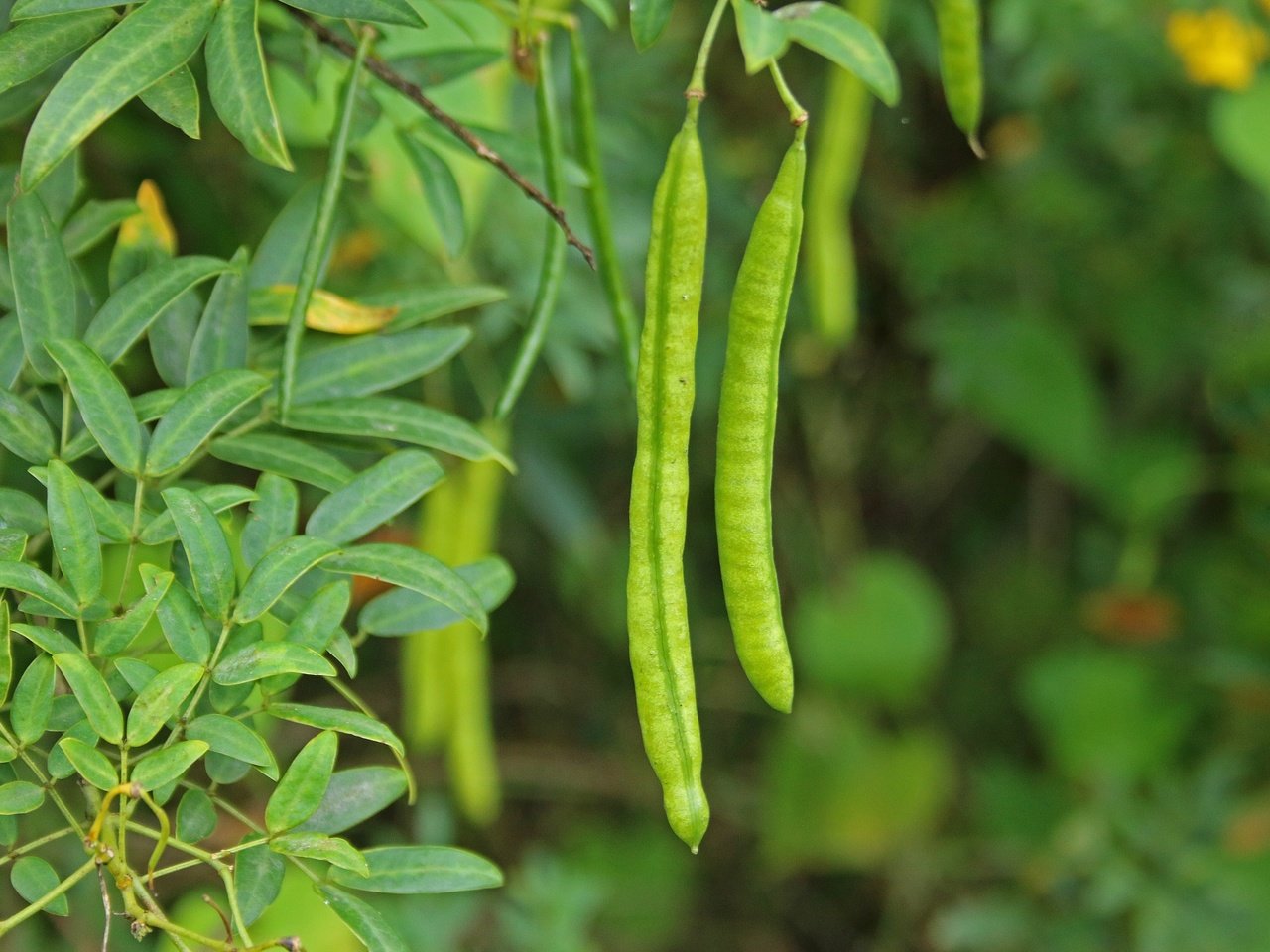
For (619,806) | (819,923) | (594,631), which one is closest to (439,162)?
(594,631)

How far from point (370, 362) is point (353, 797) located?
0.28m

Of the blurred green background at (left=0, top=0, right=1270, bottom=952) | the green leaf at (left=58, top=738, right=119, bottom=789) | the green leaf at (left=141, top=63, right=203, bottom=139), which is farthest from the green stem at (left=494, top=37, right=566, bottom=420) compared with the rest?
the blurred green background at (left=0, top=0, right=1270, bottom=952)

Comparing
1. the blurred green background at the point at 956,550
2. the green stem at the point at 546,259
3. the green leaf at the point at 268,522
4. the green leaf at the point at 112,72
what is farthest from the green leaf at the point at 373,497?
the blurred green background at the point at 956,550

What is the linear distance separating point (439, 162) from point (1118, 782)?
1620mm

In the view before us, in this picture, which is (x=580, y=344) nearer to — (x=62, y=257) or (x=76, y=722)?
(x=62, y=257)

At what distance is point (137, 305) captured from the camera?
75cm

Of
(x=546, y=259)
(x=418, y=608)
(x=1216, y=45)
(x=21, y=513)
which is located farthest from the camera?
(x=1216, y=45)

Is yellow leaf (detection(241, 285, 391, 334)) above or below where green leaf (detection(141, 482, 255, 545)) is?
above

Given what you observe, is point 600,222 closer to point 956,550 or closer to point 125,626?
point 125,626

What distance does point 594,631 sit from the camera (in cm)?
248

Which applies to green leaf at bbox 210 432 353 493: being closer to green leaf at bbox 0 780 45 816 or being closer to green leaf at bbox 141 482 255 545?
green leaf at bbox 141 482 255 545

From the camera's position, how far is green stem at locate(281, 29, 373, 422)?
764 millimetres

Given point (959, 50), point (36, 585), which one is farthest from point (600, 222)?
point (36, 585)

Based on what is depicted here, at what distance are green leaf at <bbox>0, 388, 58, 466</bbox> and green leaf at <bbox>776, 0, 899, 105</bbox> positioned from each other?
0.47 meters
